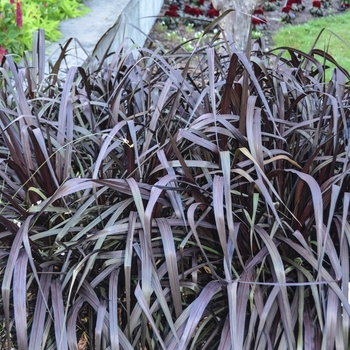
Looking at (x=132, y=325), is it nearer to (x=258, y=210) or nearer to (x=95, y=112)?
(x=258, y=210)

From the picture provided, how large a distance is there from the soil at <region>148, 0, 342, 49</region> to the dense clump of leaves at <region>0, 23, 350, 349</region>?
4.09 metres

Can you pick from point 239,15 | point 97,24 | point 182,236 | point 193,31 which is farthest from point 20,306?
point 193,31

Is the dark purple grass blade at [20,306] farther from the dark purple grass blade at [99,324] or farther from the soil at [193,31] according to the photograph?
the soil at [193,31]

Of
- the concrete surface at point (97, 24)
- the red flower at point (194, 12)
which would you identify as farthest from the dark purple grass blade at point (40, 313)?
the red flower at point (194, 12)

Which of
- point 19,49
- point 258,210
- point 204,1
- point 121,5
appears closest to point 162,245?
point 258,210

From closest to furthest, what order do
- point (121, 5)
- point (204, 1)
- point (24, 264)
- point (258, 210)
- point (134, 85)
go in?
point (24, 264) < point (258, 210) < point (134, 85) < point (121, 5) < point (204, 1)

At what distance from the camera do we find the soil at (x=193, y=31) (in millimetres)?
5941

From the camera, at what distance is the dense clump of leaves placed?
126cm

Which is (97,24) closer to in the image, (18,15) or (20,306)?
(18,15)

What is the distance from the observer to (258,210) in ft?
4.98

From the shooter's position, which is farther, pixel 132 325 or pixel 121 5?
pixel 121 5

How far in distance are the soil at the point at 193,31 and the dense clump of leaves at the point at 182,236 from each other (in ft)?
13.4

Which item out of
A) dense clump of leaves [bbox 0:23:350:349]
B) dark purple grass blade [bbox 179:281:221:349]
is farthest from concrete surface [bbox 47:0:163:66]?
dark purple grass blade [bbox 179:281:221:349]

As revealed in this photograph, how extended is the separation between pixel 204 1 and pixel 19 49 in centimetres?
441
